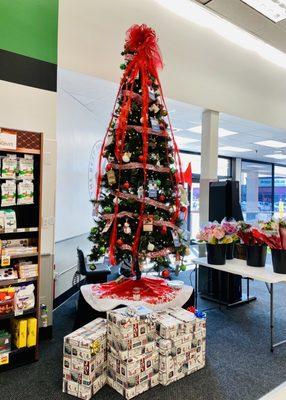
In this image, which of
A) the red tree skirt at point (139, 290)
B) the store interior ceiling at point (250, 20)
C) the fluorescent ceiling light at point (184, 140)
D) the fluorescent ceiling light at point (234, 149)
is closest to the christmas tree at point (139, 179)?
the red tree skirt at point (139, 290)

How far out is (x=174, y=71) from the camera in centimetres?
408

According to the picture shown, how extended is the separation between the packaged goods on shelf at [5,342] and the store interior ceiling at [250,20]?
399 centimetres

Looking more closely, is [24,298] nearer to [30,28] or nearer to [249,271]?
[249,271]

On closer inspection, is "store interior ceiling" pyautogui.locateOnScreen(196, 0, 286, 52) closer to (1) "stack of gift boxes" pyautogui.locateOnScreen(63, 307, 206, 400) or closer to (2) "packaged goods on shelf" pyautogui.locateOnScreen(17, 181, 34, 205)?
(2) "packaged goods on shelf" pyautogui.locateOnScreen(17, 181, 34, 205)

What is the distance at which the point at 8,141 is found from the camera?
2414 millimetres

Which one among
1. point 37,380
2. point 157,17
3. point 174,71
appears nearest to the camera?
point 37,380

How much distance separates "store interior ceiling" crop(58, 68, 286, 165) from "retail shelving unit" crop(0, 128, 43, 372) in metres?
1.09

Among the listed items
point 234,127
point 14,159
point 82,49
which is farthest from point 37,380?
point 234,127

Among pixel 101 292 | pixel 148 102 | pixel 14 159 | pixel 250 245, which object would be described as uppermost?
pixel 148 102

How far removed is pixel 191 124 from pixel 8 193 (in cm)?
415

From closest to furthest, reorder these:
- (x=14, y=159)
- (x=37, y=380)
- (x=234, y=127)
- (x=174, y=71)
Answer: (x=37, y=380) → (x=14, y=159) → (x=174, y=71) → (x=234, y=127)

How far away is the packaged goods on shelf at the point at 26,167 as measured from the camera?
2.54 m

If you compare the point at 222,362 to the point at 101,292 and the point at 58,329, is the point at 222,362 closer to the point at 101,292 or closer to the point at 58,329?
the point at 101,292

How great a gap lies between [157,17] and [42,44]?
1.65m
